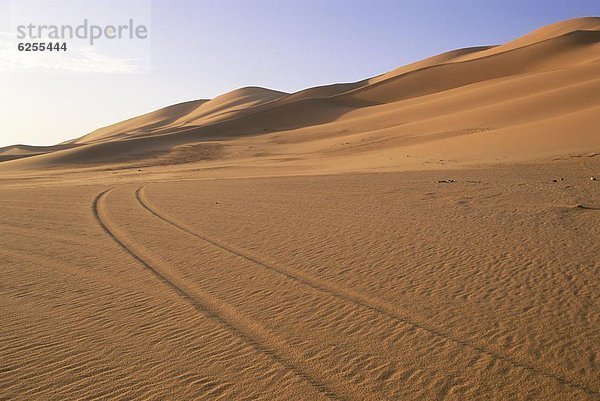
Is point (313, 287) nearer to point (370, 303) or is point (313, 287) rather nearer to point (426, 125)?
point (370, 303)

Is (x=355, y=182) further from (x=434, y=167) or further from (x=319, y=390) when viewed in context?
(x=319, y=390)

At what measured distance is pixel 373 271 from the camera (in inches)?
290

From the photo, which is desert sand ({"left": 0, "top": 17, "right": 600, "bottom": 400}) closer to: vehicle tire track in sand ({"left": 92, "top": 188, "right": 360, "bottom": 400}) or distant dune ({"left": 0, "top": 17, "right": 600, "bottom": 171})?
vehicle tire track in sand ({"left": 92, "top": 188, "right": 360, "bottom": 400})

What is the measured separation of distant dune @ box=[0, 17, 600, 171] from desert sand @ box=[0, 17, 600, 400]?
5.09 meters

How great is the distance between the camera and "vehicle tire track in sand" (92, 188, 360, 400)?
13.9 feet

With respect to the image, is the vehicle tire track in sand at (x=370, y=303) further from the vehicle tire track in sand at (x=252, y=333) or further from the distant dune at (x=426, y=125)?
the distant dune at (x=426, y=125)

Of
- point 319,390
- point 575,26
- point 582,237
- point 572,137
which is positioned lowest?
point 319,390

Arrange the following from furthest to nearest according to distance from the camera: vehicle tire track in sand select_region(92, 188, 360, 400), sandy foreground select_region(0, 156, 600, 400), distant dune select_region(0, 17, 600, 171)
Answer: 1. distant dune select_region(0, 17, 600, 171)
2. sandy foreground select_region(0, 156, 600, 400)
3. vehicle tire track in sand select_region(92, 188, 360, 400)

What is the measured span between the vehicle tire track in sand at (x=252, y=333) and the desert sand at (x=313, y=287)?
0.07 feet

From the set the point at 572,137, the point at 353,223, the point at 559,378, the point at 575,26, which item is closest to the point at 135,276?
the point at 353,223

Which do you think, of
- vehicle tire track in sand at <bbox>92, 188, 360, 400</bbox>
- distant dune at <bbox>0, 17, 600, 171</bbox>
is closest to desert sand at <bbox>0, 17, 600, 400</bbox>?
vehicle tire track in sand at <bbox>92, 188, 360, 400</bbox>

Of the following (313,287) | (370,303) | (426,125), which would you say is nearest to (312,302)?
(313,287)

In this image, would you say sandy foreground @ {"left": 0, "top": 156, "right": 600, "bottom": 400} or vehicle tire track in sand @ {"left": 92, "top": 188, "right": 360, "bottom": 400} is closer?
vehicle tire track in sand @ {"left": 92, "top": 188, "right": 360, "bottom": 400}

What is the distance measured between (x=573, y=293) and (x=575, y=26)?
9476cm
